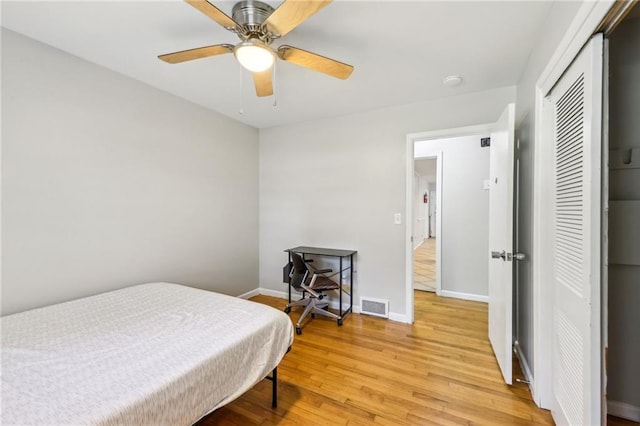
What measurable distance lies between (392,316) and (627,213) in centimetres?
215

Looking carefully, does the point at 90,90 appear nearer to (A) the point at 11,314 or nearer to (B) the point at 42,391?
(A) the point at 11,314

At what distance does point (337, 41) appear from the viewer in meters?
1.82

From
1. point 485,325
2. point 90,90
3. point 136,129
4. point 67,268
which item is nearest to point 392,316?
point 485,325

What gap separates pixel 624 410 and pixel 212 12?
10.4ft

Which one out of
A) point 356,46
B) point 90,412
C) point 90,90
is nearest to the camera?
point 90,412

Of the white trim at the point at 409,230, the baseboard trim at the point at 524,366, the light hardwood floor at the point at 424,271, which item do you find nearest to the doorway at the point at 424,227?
the light hardwood floor at the point at 424,271

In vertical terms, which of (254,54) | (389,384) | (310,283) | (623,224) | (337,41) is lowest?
(389,384)

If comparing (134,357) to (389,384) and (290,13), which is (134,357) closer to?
(389,384)

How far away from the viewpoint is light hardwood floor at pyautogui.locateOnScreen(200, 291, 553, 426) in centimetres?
162

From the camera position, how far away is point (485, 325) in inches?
113

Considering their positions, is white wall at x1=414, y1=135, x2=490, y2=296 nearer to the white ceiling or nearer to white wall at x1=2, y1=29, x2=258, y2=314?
the white ceiling

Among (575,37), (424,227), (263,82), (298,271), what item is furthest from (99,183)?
(424,227)

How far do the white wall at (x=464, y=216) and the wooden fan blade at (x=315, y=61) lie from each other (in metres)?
2.71

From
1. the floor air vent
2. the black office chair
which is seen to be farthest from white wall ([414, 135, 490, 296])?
the black office chair
